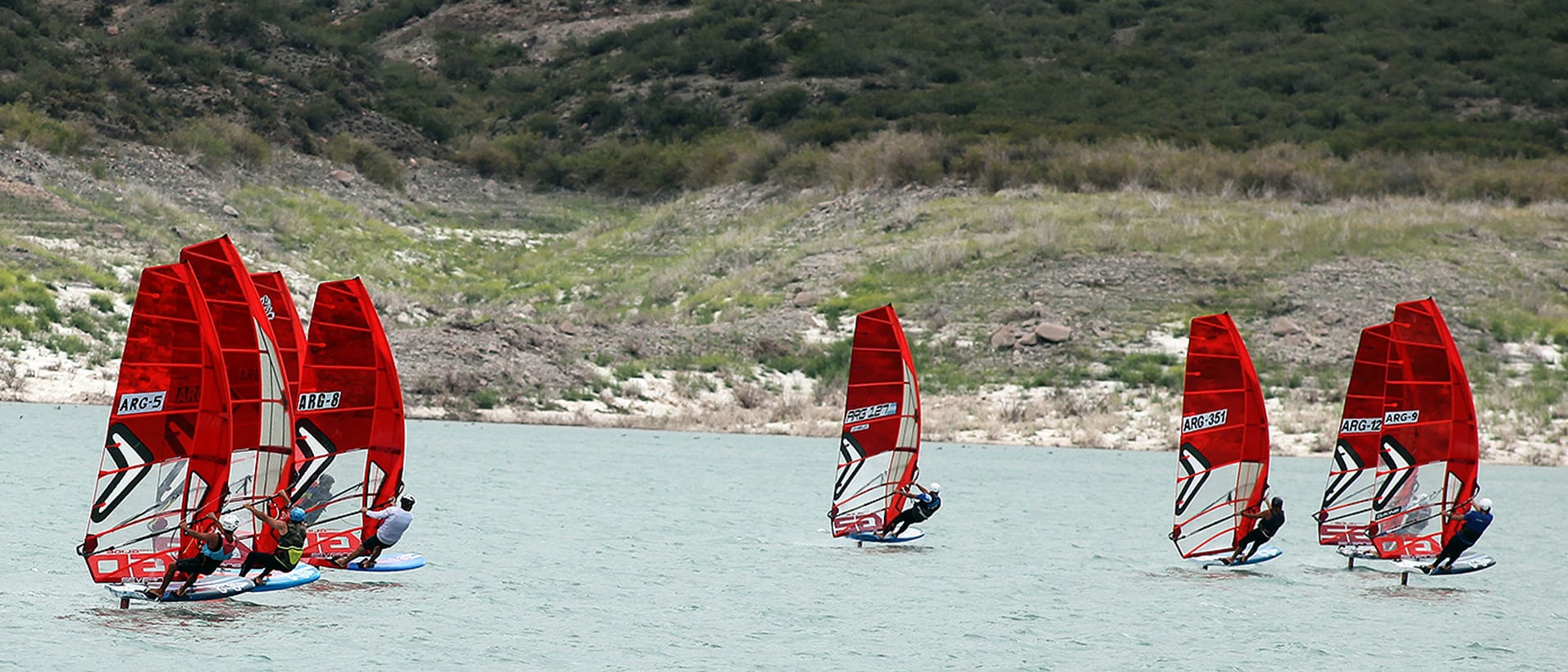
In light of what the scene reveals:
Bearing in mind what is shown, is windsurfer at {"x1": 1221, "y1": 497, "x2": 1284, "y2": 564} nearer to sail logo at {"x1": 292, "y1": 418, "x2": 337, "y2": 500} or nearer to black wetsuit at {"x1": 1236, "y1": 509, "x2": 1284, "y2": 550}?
black wetsuit at {"x1": 1236, "y1": 509, "x2": 1284, "y2": 550}

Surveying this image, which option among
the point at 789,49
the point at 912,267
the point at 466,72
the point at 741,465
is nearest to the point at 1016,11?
the point at 789,49

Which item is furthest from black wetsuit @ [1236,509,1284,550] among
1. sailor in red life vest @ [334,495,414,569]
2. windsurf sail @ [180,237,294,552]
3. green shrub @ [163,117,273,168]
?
green shrub @ [163,117,273,168]

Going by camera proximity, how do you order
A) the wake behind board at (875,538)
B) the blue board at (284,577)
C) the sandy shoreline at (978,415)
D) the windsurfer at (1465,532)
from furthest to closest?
the sandy shoreline at (978,415), the wake behind board at (875,538), the windsurfer at (1465,532), the blue board at (284,577)

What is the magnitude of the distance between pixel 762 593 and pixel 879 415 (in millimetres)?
3550

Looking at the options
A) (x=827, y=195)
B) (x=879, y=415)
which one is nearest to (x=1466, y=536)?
(x=879, y=415)

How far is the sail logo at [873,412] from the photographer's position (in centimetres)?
2272

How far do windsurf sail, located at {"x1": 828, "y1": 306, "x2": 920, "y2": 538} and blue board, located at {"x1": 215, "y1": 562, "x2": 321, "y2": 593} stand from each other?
7.50 m

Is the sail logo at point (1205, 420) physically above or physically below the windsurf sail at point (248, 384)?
below

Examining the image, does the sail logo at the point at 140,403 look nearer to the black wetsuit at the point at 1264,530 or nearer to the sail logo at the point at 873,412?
the sail logo at the point at 873,412

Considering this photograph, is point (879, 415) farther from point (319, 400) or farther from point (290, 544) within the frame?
point (290, 544)

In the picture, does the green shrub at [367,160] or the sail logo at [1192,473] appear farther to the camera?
the green shrub at [367,160]

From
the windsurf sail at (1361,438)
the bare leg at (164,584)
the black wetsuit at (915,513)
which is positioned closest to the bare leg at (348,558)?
the bare leg at (164,584)

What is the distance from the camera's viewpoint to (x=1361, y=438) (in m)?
22.0

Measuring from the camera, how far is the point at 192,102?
204ft
